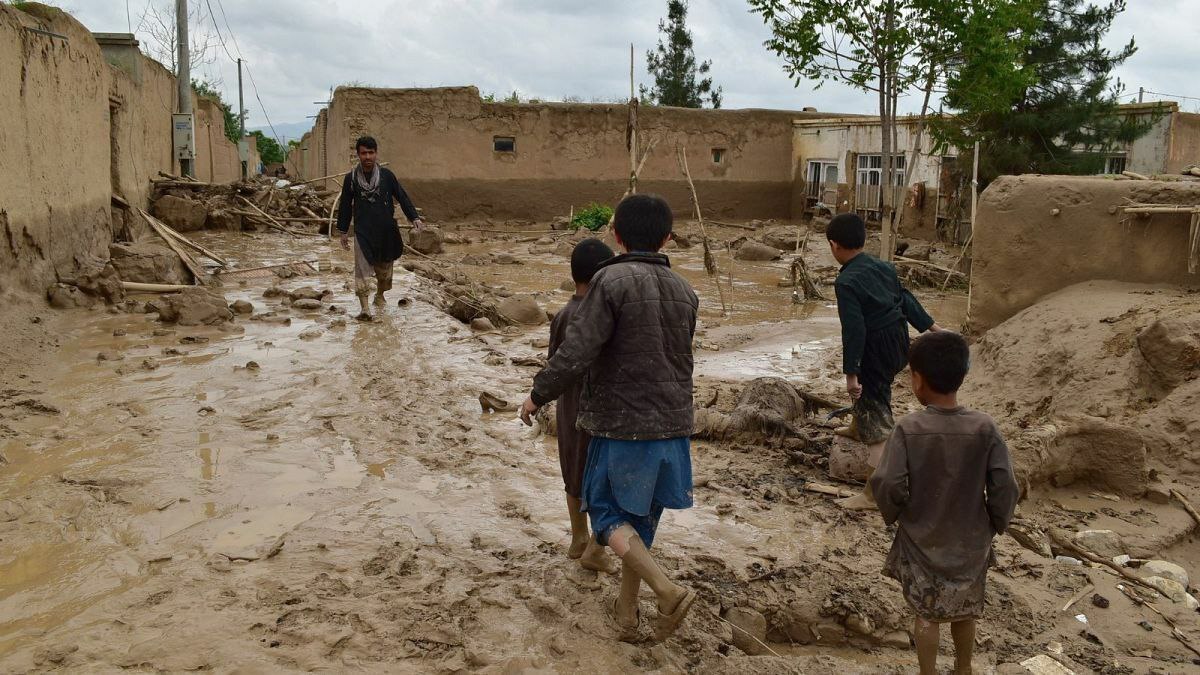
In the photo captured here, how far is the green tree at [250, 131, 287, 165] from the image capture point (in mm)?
45156

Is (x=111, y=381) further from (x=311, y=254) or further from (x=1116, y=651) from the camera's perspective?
(x=311, y=254)

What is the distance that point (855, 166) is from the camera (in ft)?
70.3

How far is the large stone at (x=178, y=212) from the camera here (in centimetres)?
1304

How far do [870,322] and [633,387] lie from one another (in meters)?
1.75

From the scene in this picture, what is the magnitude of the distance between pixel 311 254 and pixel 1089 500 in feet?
33.6

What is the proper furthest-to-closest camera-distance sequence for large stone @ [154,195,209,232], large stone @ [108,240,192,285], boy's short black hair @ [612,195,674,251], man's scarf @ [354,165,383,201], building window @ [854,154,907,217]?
1. building window @ [854,154,907,217]
2. large stone @ [154,195,209,232]
3. large stone @ [108,240,192,285]
4. man's scarf @ [354,165,383,201]
5. boy's short black hair @ [612,195,674,251]

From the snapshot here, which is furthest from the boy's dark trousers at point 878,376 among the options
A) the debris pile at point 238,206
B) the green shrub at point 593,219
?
the green shrub at point 593,219

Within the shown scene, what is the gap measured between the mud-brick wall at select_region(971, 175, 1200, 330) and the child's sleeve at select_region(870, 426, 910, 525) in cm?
419

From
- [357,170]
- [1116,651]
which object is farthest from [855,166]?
[1116,651]

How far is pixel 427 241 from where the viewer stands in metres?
14.8

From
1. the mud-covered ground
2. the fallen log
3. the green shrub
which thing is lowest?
the mud-covered ground

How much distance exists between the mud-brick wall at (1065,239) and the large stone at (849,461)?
8.39 ft

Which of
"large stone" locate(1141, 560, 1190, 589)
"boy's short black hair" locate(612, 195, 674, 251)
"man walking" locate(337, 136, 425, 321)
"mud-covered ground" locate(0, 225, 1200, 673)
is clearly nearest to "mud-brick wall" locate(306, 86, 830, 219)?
"man walking" locate(337, 136, 425, 321)

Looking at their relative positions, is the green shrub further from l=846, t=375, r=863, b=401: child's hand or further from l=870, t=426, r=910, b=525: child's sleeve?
l=870, t=426, r=910, b=525: child's sleeve
